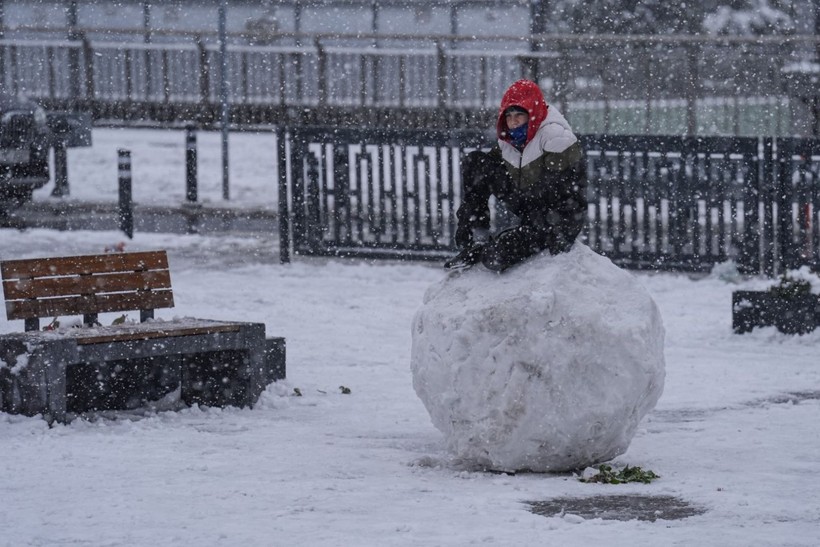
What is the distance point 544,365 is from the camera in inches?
271

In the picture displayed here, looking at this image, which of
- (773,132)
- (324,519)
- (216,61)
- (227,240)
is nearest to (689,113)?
(773,132)

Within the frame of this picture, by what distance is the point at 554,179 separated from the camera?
7371 millimetres

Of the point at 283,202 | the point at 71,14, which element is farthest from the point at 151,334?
the point at 71,14

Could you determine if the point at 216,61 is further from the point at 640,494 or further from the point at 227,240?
the point at 640,494

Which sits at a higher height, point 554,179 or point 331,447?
point 554,179

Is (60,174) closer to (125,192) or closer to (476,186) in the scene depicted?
(125,192)

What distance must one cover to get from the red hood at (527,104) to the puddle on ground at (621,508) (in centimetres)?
187

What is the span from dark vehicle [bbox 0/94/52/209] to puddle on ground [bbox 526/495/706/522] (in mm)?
12913

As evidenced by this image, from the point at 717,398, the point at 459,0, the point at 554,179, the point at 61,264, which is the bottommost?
the point at 717,398

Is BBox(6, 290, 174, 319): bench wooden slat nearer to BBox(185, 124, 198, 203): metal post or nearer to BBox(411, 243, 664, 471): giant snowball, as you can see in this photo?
BBox(411, 243, 664, 471): giant snowball

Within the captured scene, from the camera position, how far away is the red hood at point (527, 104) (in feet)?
24.3

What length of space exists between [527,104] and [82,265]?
315 cm

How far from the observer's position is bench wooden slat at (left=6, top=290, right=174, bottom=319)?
889cm

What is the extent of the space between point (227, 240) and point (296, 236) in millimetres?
2208
